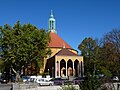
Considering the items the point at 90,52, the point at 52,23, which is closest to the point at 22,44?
the point at 90,52

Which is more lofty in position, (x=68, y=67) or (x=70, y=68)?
(x=68, y=67)

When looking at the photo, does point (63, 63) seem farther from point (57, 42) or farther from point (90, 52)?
point (90, 52)

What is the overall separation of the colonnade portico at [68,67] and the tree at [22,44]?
30.4 feet

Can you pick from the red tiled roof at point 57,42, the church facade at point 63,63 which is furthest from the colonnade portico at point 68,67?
the red tiled roof at point 57,42

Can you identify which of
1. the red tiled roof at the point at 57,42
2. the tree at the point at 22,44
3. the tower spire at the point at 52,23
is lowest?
the tree at the point at 22,44

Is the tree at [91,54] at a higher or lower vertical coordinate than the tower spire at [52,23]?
lower

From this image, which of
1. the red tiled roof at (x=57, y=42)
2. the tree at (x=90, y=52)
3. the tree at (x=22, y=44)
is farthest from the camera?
the red tiled roof at (x=57, y=42)

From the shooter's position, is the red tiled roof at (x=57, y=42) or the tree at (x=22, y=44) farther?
the red tiled roof at (x=57, y=42)

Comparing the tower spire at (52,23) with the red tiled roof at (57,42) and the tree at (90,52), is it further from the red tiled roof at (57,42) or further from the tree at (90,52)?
the tree at (90,52)

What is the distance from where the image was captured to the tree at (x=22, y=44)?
6594 cm

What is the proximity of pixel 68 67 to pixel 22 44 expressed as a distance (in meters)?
22.8

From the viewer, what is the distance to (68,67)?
85.0 metres

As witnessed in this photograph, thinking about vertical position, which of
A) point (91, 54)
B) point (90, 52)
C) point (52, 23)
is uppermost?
point (52, 23)

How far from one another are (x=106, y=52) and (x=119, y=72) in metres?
10.1
